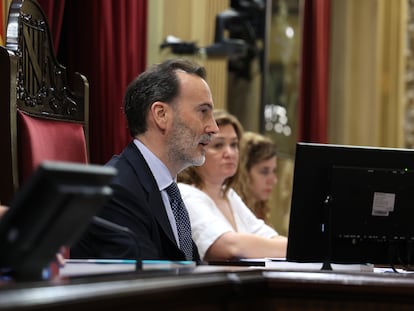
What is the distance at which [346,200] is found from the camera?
2.62 m

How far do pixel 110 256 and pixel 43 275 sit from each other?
110cm

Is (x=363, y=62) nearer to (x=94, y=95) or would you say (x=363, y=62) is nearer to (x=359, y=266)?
(x=94, y=95)

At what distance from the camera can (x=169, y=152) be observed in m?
3.07

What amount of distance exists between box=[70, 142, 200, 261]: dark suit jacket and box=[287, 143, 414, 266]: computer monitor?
393 millimetres

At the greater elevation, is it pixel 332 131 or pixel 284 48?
pixel 284 48

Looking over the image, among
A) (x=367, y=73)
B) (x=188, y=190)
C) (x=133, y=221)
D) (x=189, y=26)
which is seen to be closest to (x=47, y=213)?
(x=133, y=221)

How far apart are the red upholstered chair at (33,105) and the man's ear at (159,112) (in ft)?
1.21

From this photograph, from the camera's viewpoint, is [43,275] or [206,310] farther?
[206,310]

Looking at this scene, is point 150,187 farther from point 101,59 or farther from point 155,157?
point 101,59

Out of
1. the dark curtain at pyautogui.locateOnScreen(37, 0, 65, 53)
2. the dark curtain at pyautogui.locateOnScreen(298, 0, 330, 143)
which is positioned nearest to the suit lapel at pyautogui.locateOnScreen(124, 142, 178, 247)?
the dark curtain at pyautogui.locateOnScreen(37, 0, 65, 53)

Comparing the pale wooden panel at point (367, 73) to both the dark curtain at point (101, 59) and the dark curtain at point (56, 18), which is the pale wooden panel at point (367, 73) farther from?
the dark curtain at point (56, 18)

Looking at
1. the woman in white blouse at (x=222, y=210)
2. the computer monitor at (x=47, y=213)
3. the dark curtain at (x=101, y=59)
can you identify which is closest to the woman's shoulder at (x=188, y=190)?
the woman in white blouse at (x=222, y=210)

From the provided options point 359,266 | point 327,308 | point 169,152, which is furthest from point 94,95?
point 327,308

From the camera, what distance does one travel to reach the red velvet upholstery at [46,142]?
3.09 meters
